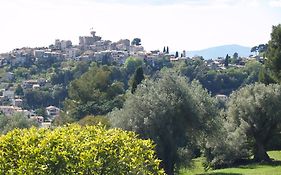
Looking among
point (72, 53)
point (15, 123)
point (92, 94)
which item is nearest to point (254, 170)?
point (15, 123)

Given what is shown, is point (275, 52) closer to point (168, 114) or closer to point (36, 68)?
point (168, 114)

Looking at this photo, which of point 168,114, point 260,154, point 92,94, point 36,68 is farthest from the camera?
point 36,68

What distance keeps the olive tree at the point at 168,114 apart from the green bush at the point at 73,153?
15478mm

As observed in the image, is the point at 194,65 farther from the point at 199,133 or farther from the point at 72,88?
the point at 199,133

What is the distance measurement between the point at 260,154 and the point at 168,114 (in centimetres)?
753

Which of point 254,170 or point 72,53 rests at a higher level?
point 254,170

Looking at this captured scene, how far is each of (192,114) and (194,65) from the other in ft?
341

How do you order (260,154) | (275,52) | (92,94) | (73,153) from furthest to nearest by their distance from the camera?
(92,94) → (275,52) → (260,154) → (73,153)

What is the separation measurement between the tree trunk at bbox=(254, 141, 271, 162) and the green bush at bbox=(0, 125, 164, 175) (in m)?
20.5

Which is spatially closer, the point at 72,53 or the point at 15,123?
the point at 15,123

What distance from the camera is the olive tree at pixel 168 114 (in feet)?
96.3

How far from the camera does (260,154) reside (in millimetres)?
33281

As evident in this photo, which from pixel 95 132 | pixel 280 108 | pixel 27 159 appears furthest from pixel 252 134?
pixel 27 159

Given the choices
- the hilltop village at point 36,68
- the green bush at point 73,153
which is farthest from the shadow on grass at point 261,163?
the hilltop village at point 36,68
